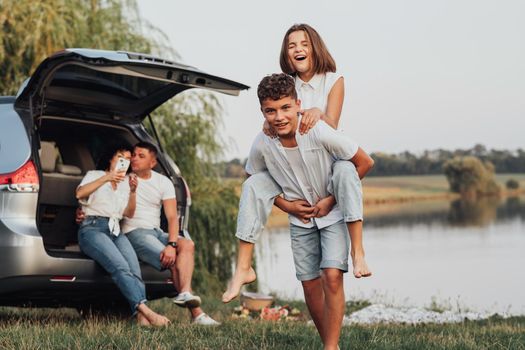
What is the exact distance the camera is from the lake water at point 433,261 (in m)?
13.9

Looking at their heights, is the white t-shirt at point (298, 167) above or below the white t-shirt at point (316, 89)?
below

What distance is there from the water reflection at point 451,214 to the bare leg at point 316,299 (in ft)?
133

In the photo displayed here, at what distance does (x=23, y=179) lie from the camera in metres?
6.12

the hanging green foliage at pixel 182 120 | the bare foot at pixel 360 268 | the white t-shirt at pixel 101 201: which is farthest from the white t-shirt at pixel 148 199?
the hanging green foliage at pixel 182 120

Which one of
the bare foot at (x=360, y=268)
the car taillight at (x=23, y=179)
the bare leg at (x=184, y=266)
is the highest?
the car taillight at (x=23, y=179)

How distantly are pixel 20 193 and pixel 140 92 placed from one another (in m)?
1.42

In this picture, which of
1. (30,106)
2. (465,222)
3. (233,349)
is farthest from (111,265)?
(465,222)

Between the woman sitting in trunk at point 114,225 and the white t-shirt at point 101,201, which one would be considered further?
the white t-shirt at point 101,201

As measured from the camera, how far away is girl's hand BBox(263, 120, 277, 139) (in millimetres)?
4727

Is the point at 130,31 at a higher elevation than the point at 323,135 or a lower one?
higher

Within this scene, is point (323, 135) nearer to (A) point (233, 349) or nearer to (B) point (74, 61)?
(A) point (233, 349)

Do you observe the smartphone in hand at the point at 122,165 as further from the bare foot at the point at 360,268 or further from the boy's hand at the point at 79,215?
the bare foot at the point at 360,268

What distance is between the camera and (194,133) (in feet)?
46.1

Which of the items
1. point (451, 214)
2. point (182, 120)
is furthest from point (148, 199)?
point (451, 214)
